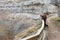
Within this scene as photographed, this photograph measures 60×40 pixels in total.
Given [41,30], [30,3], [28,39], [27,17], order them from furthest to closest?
[30,3], [27,17], [41,30], [28,39]

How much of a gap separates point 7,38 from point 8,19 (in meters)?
0.47

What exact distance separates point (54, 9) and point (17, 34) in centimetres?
97

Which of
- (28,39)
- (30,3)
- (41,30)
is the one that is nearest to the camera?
(28,39)

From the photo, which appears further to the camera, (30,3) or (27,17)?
(30,3)

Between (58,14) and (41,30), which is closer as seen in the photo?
(41,30)

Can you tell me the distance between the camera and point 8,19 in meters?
3.49

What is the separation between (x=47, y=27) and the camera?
364cm

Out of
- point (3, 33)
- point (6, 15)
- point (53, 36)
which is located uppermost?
point (6, 15)

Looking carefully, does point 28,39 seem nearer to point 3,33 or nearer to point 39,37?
point 39,37

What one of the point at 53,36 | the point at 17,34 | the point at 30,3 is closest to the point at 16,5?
the point at 30,3

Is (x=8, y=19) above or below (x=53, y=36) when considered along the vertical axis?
above

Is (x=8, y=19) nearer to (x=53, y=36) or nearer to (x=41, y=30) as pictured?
(x=41, y=30)

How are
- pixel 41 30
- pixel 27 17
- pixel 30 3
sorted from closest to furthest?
1. pixel 41 30
2. pixel 27 17
3. pixel 30 3

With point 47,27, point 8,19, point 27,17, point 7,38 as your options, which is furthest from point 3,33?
point 47,27
